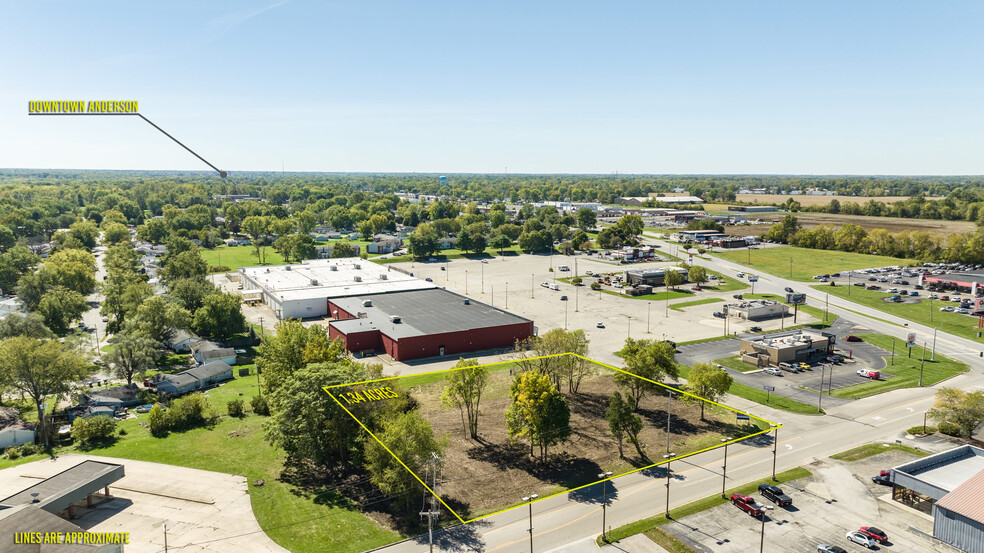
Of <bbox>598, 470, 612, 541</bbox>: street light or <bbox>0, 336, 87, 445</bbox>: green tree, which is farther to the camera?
<bbox>0, 336, 87, 445</bbox>: green tree

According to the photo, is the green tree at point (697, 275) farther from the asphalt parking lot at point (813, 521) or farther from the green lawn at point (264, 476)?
the green lawn at point (264, 476)

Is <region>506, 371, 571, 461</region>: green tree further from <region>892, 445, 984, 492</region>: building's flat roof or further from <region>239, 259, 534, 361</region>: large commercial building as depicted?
<region>239, 259, 534, 361</region>: large commercial building

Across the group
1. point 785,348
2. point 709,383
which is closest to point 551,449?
point 709,383

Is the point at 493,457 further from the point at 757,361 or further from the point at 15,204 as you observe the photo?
the point at 15,204

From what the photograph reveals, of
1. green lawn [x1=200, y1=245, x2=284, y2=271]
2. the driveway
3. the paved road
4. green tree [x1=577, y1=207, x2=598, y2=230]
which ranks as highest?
green tree [x1=577, y1=207, x2=598, y2=230]

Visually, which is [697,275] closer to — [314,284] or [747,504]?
[314,284]

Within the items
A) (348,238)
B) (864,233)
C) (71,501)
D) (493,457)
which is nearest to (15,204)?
(348,238)

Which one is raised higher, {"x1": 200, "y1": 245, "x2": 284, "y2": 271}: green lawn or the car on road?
{"x1": 200, "y1": 245, "x2": 284, "y2": 271}: green lawn

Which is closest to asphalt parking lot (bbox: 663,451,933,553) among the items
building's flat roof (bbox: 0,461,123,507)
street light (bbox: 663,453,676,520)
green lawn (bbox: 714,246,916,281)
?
street light (bbox: 663,453,676,520)
